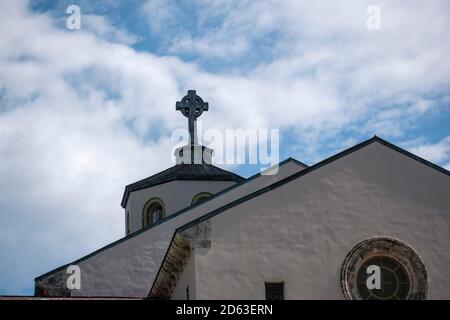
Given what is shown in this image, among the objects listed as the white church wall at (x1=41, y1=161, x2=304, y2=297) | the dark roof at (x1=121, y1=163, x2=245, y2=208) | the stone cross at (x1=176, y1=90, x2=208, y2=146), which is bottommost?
the white church wall at (x1=41, y1=161, x2=304, y2=297)

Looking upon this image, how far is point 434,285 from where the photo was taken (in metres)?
22.8

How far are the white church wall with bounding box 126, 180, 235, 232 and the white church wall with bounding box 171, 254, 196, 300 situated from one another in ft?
27.8

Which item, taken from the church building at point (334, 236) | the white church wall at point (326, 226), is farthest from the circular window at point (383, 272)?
the white church wall at point (326, 226)

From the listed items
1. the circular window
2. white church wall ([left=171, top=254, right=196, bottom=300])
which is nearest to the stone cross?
white church wall ([left=171, top=254, right=196, bottom=300])

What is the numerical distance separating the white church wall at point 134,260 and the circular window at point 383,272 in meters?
8.61

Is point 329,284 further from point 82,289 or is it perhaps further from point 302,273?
point 82,289

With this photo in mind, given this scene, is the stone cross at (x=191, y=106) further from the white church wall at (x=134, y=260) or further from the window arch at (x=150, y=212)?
the white church wall at (x=134, y=260)

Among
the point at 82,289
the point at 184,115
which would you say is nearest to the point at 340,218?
the point at 82,289

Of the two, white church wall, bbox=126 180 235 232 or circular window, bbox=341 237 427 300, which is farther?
white church wall, bbox=126 180 235 232

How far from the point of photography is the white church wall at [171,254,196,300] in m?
22.6

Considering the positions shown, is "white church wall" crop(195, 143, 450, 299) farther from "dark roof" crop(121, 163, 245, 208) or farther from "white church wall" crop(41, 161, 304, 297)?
"dark roof" crop(121, 163, 245, 208)

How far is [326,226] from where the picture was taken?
23.1 m

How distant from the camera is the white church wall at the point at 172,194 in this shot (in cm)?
3431

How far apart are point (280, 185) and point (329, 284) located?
271 cm
